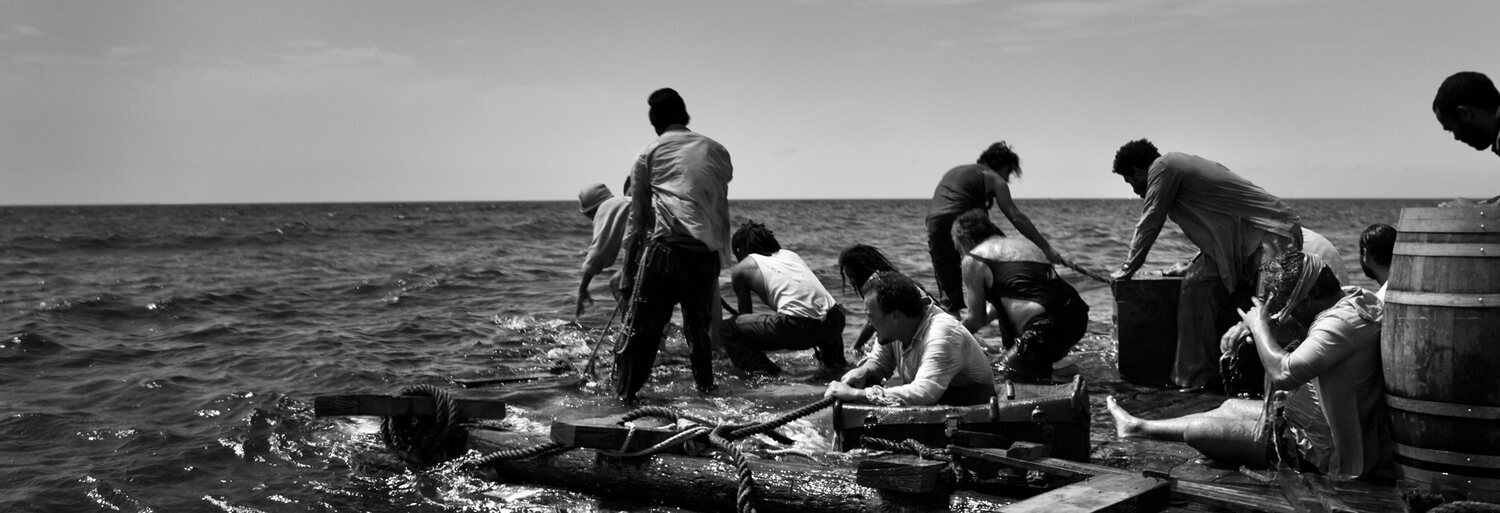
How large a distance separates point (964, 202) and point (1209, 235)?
7.94ft

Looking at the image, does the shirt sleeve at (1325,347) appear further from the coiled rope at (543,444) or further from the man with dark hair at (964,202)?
the man with dark hair at (964,202)

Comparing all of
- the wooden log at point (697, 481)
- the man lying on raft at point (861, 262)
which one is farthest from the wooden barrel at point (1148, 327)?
the wooden log at point (697, 481)

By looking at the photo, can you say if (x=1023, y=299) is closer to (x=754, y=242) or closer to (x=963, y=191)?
(x=963, y=191)

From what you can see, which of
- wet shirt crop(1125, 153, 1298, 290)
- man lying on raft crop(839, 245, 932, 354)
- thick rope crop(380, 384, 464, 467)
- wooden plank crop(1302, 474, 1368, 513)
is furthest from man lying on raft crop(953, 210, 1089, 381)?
thick rope crop(380, 384, 464, 467)

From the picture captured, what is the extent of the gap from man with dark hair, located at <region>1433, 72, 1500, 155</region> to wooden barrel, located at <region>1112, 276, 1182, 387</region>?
10.4 feet

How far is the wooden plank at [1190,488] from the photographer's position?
422cm

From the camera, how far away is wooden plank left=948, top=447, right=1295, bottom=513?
4.22 metres

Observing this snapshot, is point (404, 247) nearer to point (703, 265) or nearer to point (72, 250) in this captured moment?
point (72, 250)

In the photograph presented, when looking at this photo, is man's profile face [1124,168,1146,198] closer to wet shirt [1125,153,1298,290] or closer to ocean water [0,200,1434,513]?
wet shirt [1125,153,1298,290]

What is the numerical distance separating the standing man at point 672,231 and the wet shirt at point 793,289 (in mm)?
1089

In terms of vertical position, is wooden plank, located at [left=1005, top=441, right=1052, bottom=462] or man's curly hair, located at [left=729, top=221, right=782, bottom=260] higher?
man's curly hair, located at [left=729, top=221, right=782, bottom=260]

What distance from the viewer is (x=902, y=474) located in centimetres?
425

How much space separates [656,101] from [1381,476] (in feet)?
15.6

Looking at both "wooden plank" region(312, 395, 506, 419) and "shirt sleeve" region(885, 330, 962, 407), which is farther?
"wooden plank" region(312, 395, 506, 419)
